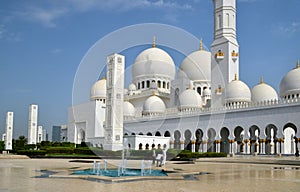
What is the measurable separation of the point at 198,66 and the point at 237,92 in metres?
9.11

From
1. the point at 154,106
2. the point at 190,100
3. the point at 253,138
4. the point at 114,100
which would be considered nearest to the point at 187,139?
the point at 190,100

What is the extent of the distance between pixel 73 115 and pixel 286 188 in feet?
129

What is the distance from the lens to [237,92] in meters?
30.4

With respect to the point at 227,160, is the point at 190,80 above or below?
above

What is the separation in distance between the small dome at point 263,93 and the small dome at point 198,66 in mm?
6303

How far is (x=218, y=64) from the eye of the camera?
3391 cm

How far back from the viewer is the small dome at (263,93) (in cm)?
3269

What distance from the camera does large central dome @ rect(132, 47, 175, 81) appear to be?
42.5 metres

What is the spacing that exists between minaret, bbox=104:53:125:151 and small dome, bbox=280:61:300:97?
503 inches

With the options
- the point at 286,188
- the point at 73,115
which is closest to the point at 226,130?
the point at 73,115

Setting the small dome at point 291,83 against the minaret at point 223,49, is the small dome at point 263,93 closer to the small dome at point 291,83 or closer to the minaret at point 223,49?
the minaret at point 223,49

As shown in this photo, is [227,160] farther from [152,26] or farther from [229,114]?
[152,26]

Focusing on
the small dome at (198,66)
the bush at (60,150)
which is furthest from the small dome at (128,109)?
the bush at (60,150)

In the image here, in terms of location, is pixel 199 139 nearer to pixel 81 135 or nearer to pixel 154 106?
pixel 154 106
